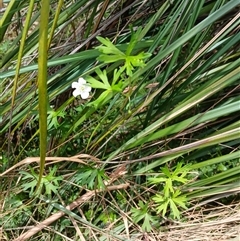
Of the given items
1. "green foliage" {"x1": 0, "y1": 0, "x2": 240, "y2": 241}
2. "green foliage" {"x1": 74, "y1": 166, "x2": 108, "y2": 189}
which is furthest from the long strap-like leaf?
"green foliage" {"x1": 74, "y1": 166, "x2": 108, "y2": 189}

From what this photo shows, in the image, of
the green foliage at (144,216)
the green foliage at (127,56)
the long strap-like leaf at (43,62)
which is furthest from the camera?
the green foliage at (144,216)

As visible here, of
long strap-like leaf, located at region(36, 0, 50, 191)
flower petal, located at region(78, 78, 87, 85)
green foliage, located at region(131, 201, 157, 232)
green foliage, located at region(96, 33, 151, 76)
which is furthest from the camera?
green foliage, located at region(131, 201, 157, 232)

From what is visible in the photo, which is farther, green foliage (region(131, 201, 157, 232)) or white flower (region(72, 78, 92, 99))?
green foliage (region(131, 201, 157, 232))

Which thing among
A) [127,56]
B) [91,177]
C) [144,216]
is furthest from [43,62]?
[144,216]

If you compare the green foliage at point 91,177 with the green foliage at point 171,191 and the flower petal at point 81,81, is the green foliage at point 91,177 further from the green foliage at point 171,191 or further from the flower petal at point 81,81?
the flower petal at point 81,81

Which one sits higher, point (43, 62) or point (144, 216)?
point (43, 62)

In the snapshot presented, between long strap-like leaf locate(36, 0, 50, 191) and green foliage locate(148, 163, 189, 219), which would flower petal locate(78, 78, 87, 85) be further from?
long strap-like leaf locate(36, 0, 50, 191)

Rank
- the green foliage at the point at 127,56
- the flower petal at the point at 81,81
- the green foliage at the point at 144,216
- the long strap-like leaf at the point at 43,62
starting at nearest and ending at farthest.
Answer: the long strap-like leaf at the point at 43,62 < the green foliage at the point at 127,56 < the flower petal at the point at 81,81 < the green foliage at the point at 144,216

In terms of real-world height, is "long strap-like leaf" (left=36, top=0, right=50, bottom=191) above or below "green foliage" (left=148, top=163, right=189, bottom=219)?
above

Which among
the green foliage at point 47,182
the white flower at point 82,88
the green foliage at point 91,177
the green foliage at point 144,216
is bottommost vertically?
the green foliage at point 144,216

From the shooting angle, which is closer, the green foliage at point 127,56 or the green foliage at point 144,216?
the green foliage at point 127,56

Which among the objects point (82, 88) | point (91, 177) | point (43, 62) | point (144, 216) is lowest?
point (144, 216)

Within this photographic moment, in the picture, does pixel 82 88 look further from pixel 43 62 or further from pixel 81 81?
pixel 43 62

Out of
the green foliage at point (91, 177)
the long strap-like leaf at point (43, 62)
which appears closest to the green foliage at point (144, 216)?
the green foliage at point (91, 177)
